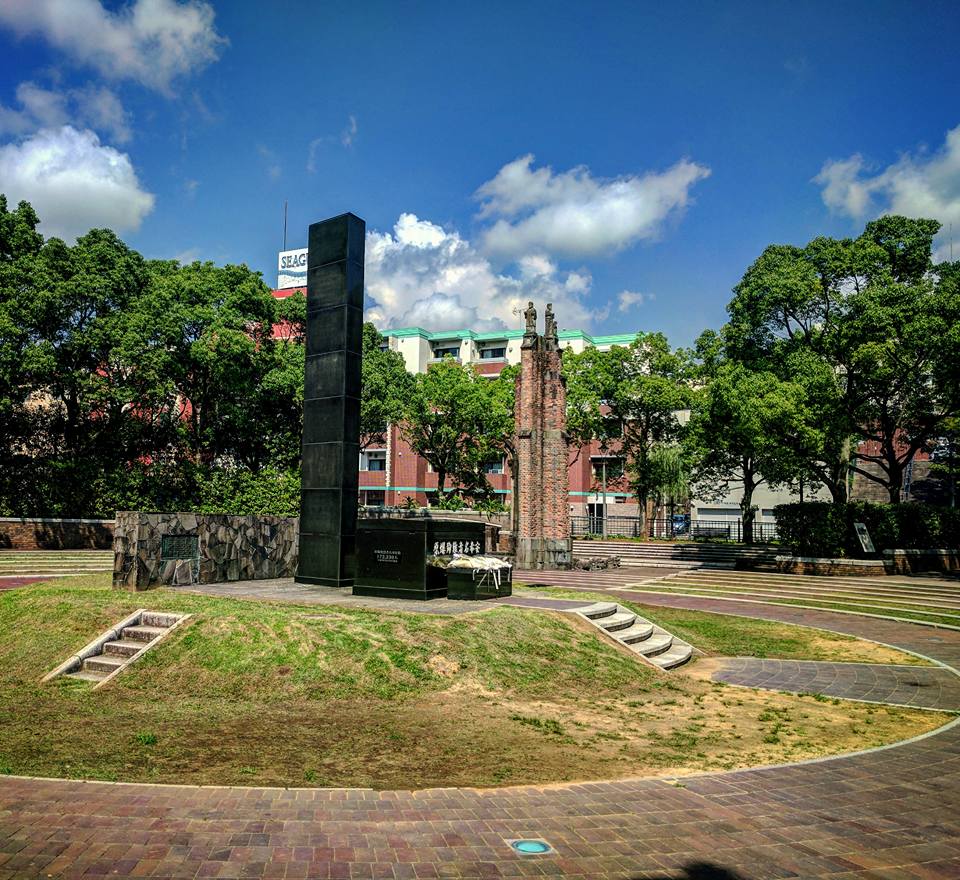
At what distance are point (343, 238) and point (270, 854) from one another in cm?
1533

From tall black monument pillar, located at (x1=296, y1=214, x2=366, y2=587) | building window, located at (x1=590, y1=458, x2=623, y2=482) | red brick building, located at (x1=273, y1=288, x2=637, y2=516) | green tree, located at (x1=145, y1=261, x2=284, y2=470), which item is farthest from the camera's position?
red brick building, located at (x1=273, y1=288, x2=637, y2=516)

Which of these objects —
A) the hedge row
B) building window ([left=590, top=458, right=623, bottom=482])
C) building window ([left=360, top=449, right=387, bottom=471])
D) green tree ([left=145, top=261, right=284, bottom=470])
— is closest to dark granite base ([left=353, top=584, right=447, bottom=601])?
green tree ([left=145, top=261, right=284, bottom=470])

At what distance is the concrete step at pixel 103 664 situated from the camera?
11.0m

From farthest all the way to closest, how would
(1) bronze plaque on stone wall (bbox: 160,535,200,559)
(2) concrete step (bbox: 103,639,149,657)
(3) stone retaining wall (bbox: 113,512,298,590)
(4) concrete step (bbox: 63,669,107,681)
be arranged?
(1) bronze plaque on stone wall (bbox: 160,535,200,559) → (3) stone retaining wall (bbox: 113,512,298,590) → (2) concrete step (bbox: 103,639,149,657) → (4) concrete step (bbox: 63,669,107,681)

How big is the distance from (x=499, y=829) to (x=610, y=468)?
55375mm

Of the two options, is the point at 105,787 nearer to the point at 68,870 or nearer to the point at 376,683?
the point at 68,870

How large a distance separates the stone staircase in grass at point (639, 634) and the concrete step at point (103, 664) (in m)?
7.80

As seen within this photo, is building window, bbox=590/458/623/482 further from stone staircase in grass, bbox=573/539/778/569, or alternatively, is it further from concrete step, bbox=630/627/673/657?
concrete step, bbox=630/627/673/657

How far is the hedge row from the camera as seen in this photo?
3189 cm

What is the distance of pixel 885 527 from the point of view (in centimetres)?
3192

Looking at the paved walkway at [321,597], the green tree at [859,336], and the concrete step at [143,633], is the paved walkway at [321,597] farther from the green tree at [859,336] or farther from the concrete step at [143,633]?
the green tree at [859,336]

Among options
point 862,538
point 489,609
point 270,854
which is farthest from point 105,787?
point 862,538

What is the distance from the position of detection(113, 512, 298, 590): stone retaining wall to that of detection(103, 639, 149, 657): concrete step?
12.5 ft

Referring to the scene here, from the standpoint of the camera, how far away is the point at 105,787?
6312 millimetres
